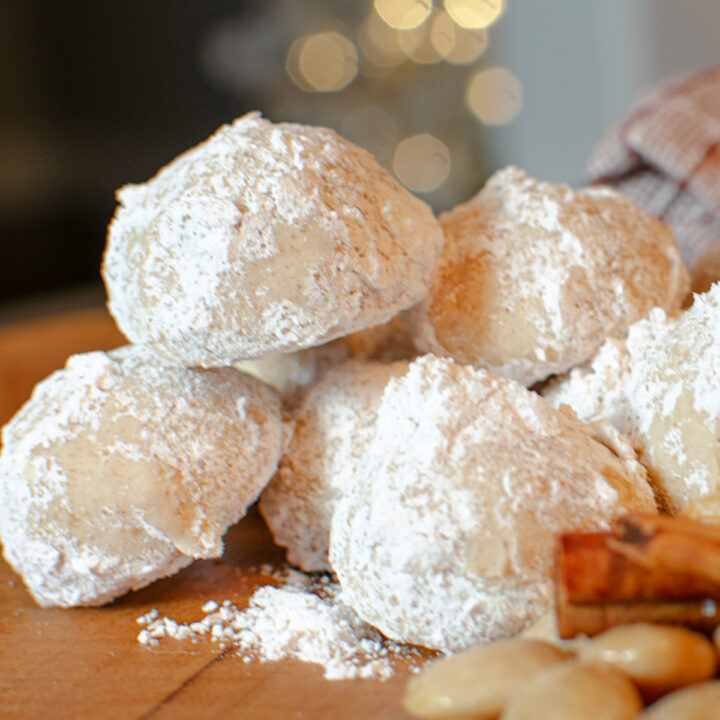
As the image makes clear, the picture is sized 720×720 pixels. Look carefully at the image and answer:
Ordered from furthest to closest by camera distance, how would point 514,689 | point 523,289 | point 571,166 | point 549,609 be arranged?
1. point 571,166
2. point 523,289
3. point 549,609
4. point 514,689

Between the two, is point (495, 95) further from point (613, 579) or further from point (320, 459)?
point (613, 579)

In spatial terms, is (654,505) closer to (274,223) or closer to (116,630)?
(274,223)

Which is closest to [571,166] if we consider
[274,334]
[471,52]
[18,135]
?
[471,52]

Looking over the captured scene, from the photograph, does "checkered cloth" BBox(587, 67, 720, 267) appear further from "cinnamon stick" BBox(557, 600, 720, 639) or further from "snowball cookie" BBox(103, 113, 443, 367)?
"cinnamon stick" BBox(557, 600, 720, 639)

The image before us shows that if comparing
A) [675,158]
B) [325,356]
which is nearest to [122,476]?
[325,356]

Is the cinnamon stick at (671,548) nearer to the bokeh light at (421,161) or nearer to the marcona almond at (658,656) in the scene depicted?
the marcona almond at (658,656)
